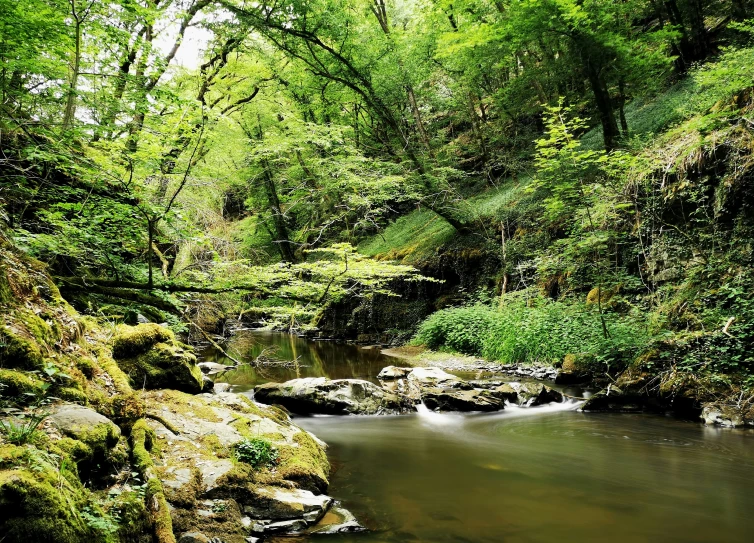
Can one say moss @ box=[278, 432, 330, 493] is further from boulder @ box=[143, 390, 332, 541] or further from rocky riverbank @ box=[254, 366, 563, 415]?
rocky riverbank @ box=[254, 366, 563, 415]

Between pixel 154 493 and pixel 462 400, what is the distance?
21.5 ft

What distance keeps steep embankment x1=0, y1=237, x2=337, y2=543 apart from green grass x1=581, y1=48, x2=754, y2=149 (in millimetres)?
9944

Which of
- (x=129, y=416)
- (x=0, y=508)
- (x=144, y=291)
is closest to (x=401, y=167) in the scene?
(x=144, y=291)

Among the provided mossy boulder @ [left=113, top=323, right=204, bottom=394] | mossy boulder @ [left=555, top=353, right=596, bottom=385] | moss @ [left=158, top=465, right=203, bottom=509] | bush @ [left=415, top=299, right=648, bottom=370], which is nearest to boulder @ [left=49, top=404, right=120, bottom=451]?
moss @ [left=158, top=465, right=203, bottom=509]

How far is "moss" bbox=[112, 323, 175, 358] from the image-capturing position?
5.70 meters

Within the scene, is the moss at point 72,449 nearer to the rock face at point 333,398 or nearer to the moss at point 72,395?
the moss at point 72,395

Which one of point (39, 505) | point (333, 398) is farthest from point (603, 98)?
point (39, 505)

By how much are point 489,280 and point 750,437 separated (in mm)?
9584

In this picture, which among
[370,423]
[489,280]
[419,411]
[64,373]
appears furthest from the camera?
[489,280]

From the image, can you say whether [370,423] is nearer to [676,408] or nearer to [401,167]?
[676,408]

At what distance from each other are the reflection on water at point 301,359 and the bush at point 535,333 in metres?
2.27

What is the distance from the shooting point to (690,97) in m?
11.0

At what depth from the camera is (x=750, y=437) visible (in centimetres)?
607

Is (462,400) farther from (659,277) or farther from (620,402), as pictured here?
(659,277)
